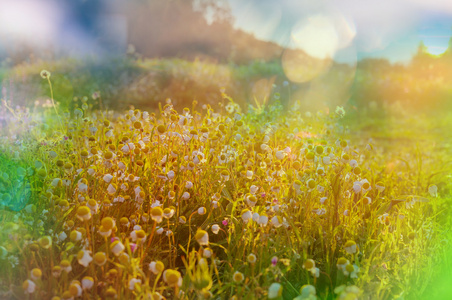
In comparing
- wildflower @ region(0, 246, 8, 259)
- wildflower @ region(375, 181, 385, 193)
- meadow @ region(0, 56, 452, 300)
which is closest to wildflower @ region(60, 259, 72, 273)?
meadow @ region(0, 56, 452, 300)

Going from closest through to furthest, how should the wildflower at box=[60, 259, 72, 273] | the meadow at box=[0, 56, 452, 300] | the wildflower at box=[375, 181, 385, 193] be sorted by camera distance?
the wildflower at box=[60, 259, 72, 273], the meadow at box=[0, 56, 452, 300], the wildflower at box=[375, 181, 385, 193]

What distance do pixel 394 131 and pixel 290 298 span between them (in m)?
9.14

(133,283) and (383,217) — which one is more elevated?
(383,217)

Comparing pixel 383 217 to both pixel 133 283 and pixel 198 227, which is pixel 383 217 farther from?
pixel 133 283

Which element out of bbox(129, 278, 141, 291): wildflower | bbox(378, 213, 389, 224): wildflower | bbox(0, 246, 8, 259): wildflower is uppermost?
bbox(378, 213, 389, 224): wildflower

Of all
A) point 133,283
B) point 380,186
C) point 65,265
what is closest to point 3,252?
point 65,265

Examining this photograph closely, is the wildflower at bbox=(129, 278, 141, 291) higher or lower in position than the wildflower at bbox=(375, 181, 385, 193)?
lower

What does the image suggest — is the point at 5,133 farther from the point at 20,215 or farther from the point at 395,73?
the point at 395,73

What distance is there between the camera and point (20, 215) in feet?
7.00

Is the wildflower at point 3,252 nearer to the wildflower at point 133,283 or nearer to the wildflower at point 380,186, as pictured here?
the wildflower at point 133,283

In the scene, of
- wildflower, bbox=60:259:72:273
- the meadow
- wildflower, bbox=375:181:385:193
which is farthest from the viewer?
wildflower, bbox=375:181:385:193

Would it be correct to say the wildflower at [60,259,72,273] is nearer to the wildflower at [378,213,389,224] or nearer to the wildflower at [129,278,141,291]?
the wildflower at [129,278,141,291]

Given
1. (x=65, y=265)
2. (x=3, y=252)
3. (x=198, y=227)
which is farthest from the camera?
(x=198, y=227)

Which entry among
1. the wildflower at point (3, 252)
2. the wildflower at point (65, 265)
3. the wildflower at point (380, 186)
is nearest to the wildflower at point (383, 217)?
the wildflower at point (380, 186)
